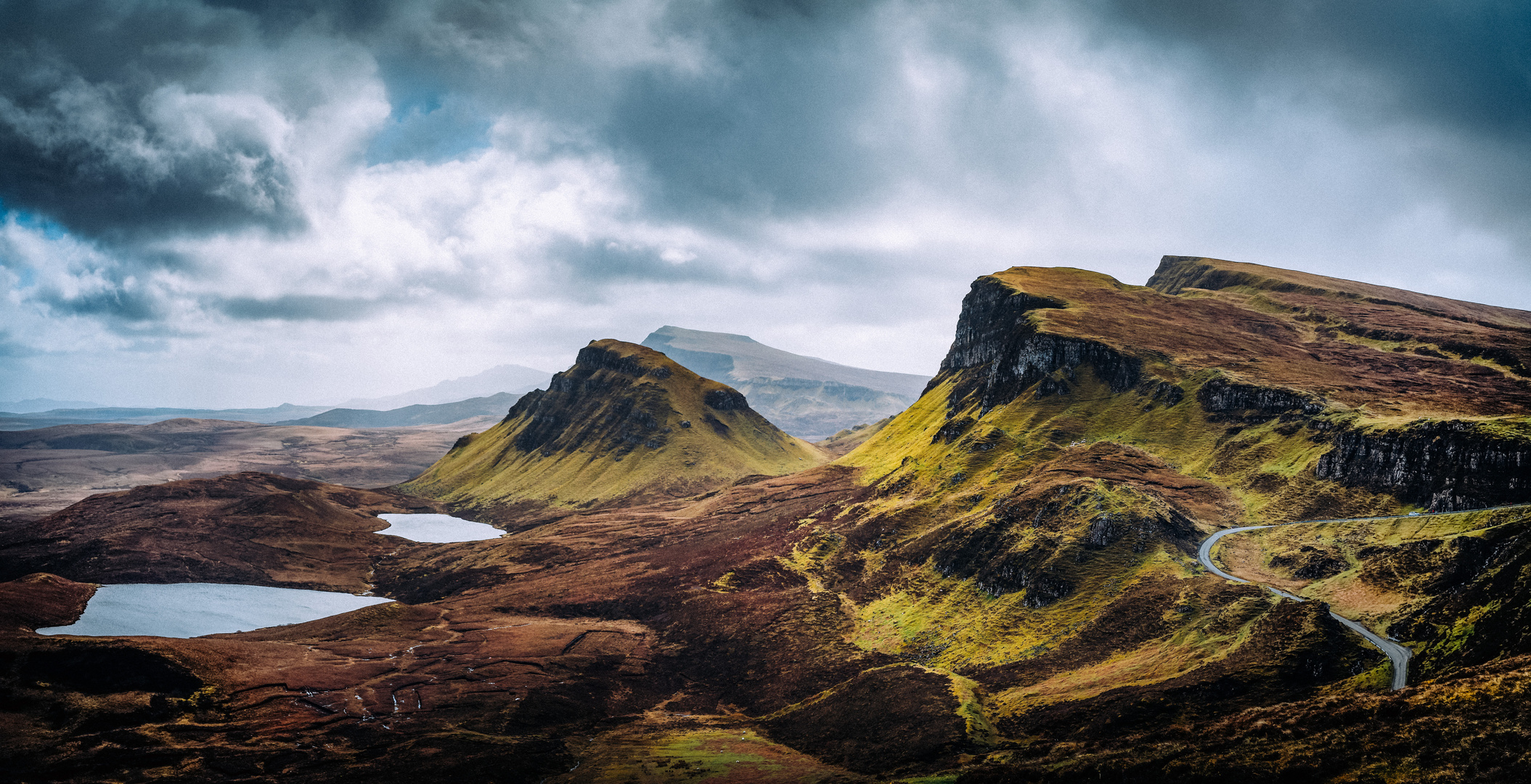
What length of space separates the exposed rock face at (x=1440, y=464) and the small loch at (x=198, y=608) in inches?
7325

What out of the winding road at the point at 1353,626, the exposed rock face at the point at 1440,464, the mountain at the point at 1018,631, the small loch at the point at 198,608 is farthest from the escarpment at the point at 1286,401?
the small loch at the point at 198,608

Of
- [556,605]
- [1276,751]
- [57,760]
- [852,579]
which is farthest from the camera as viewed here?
[556,605]

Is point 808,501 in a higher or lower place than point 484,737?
higher

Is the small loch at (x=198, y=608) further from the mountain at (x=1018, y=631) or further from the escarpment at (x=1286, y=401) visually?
the escarpment at (x=1286, y=401)

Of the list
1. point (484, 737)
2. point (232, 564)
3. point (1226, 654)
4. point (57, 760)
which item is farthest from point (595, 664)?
point (232, 564)

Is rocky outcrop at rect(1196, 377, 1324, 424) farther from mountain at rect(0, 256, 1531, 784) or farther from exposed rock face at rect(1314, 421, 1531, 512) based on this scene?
exposed rock face at rect(1314, 421, 1531, 512)

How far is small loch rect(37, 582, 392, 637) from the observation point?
126 m

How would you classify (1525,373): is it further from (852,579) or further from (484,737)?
(484,737)

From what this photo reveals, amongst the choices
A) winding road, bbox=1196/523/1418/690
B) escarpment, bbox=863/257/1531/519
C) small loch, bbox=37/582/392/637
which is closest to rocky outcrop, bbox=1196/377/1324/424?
escarpment, bbox=863/257/1531/519

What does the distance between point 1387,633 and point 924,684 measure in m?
45.1

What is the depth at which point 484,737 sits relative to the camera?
83000mm

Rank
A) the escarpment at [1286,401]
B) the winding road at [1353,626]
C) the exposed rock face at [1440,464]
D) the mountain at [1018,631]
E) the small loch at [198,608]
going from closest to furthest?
the winding road at [1353,626] → the mountain at [1018,631] → the exposed rock face at [1440,464] → the escarpment at [1286,401] → the small loch at [198,608]

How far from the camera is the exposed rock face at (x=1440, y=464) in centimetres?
8581

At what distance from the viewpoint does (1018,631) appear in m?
95.1
